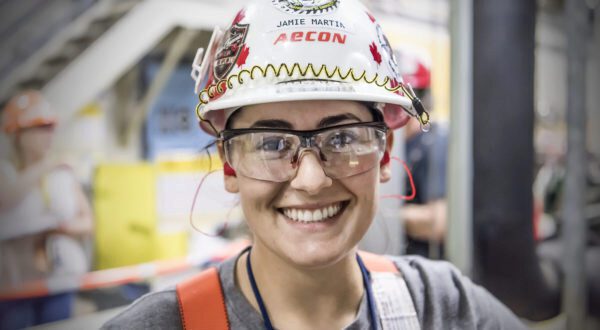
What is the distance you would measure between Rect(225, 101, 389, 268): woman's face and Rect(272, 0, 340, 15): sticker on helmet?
221 mm

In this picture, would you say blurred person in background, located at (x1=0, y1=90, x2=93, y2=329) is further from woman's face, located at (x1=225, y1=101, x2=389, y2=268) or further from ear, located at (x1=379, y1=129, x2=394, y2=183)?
ear, located at (x1=379, y1=129, x2=394, y2=183)

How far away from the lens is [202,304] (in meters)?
1.12

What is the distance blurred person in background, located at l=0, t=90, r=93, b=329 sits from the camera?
2.23 meters

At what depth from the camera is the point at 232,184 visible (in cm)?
123

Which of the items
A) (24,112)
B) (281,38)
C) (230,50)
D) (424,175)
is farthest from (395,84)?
(424,175)

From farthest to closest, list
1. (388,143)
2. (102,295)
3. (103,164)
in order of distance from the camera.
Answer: (103,164) → (102,295) → (388,143)

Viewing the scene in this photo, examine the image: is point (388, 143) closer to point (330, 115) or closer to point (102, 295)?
point (330, 115)

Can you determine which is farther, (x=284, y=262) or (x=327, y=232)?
(x=284, y=262)

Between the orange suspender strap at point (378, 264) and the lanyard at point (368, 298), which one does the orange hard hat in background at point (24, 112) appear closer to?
the lanyard at point (368, 298)

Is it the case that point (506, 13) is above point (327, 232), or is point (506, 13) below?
above

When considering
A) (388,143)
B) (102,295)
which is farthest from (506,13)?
(102,295)

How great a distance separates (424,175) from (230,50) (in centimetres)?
263

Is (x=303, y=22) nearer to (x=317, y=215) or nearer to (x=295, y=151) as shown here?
(x=295, y=151)

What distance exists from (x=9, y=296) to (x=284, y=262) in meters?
1.76
